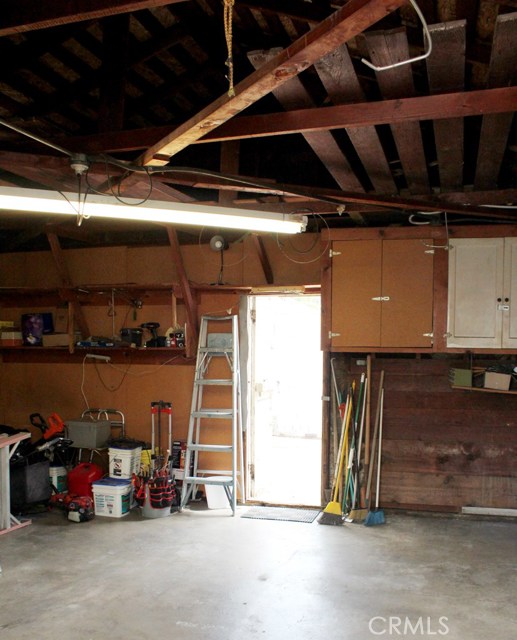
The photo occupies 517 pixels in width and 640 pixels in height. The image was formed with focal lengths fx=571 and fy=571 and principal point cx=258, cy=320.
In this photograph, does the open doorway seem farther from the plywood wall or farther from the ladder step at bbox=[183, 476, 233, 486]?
the ladder step at bbox=[183, 476, 233, 486]

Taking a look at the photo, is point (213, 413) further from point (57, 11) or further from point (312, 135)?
point (57, 11)

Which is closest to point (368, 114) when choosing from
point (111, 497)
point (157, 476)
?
point (157, 476)

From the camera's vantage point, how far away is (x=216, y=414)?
5754 mm

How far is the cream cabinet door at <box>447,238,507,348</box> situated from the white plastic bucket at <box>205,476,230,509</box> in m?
2.69

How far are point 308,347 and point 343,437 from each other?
12.9ft

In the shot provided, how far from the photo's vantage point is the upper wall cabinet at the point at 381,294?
5.18 metres

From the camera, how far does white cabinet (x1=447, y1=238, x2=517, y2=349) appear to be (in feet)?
16.4

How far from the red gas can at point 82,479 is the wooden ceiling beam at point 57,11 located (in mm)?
4472

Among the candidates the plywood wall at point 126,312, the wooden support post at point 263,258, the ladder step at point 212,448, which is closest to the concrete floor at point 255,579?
the ladder step at point 212,448

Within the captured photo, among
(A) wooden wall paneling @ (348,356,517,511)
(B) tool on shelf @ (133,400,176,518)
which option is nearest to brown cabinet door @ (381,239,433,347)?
(A) wooden wall paneling @ (348,356,517,511)

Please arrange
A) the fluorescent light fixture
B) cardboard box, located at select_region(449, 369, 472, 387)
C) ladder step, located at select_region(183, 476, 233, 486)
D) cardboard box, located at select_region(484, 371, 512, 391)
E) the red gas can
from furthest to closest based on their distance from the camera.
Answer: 1. the red gas can
2. ladder step, located at select_region(183, 476, 233, 486)
3. cardboard box, located at select_region(449, 369, 472, 387)
4. cardboard box, located at select_region(484, 371, 512, 391)
5. the fluorescent light fixture

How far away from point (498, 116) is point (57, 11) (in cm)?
230

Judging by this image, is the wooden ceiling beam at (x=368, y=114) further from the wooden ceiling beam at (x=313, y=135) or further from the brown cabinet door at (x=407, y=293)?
the brown cabinet door at (x=407, y=293)

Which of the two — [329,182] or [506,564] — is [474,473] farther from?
[329,182]
